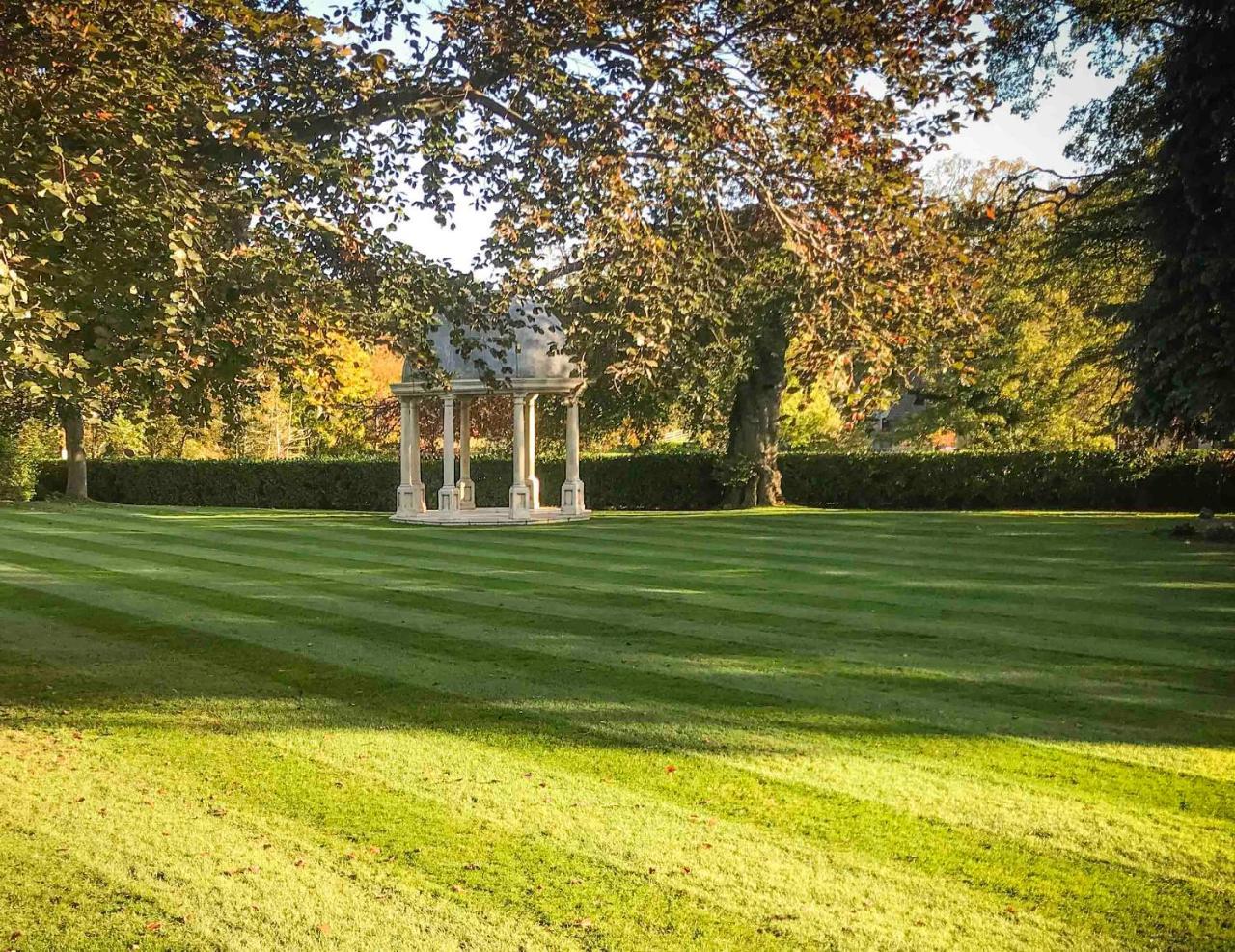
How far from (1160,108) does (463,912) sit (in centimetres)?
1558

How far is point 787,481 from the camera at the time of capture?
1270 inches

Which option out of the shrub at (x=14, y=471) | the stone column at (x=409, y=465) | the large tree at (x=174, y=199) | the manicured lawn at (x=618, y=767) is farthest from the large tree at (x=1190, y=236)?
the shrub at (x=14, y=471)

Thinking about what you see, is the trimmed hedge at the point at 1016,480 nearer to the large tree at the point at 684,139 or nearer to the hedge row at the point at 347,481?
the hedge row at the point at 347,481

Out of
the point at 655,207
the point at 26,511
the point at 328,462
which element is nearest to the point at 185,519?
the point at 26,511

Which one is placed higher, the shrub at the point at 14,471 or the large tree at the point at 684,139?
the large tree at the point at 684,139

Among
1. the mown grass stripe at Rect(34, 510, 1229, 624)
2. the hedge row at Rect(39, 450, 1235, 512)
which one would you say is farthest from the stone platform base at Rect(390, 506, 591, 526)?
the hedge row at Rect(39, 450, 1235, 512)

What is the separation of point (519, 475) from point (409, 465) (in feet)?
10.3

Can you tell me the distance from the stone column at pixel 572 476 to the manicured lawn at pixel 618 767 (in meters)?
14.4

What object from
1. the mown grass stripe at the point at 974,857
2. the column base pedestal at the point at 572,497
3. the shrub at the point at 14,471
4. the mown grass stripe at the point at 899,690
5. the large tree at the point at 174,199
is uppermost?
the large tree at the point at 174,199

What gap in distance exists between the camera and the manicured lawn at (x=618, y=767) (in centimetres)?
423

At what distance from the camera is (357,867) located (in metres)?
4.66

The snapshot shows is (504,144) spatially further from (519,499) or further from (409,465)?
(409,465)

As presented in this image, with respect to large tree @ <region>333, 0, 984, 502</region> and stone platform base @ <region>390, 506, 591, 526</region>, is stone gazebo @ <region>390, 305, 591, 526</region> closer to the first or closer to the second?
stone platform base @ <region>390, 506, 591, 526</region>

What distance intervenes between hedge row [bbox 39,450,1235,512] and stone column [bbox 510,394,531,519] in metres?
5.99
